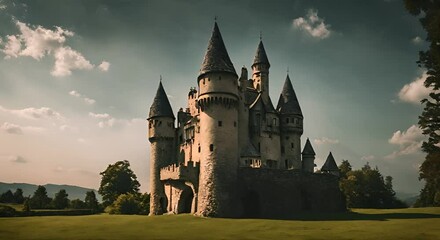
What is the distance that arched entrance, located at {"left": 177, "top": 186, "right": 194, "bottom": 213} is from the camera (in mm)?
59969

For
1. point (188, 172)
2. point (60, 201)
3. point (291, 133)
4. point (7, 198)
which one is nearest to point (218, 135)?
point (188, 172)

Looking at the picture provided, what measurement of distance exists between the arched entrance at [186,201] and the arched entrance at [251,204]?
338 inches

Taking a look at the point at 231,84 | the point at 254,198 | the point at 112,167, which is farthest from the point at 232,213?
the point at 112,167

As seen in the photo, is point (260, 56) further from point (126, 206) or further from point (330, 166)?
point (126, 206)

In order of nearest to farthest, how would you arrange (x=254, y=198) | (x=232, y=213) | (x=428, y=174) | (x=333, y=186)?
1. (x=428, y=174)
2. (x=232, y=213)
3. (x=254, y=198)
4. (x=333, y=186)

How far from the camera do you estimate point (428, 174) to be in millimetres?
32656

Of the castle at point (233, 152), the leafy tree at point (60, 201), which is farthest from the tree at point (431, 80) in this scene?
the leafy tree at point (60, 201)

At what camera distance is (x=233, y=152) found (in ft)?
179

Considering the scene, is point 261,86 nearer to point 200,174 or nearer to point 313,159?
point 313,159

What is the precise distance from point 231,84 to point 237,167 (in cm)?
1058

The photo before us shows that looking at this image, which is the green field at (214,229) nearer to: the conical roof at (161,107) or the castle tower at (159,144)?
the castle tower at (159,144)

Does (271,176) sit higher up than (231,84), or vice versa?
(231,84)

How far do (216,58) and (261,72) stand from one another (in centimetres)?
1808

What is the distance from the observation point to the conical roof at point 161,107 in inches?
2785
